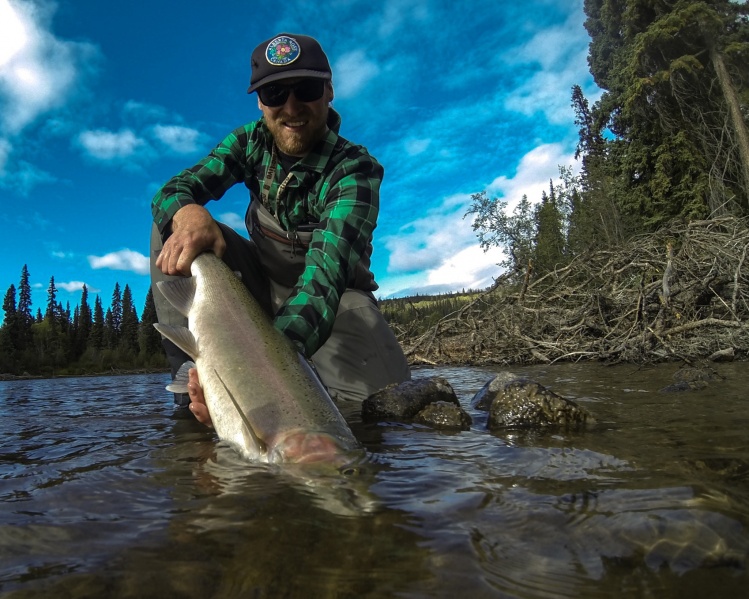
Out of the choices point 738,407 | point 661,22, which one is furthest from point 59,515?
point 661,22

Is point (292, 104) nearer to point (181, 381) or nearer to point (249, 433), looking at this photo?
point (181, 381)

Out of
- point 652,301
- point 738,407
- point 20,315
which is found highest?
point 20,315

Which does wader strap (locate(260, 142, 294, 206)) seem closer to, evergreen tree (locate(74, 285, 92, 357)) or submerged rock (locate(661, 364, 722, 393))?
submerged rock (locate(661, 364, 722, 393))

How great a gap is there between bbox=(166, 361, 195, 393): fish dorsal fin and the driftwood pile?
4.76m

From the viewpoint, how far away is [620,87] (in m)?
19.8

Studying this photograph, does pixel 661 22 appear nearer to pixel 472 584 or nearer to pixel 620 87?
pixel 620 87

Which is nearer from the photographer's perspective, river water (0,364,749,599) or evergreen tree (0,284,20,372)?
river water (0,364,749,599)

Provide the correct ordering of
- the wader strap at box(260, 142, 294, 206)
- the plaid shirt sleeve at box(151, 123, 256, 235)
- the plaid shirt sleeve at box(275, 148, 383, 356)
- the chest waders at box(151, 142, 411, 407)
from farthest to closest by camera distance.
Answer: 1. the chest waders at box(151, 142, 411, 407)
2. the wader strap at box(260, 142, 294, 206)
3. the plaid shirt sleeve at box(151, 123, 256, 235)
4. the plaid shirt sleeve at box(275, 148, 383, 356)

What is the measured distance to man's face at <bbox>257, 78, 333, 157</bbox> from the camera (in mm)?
3658

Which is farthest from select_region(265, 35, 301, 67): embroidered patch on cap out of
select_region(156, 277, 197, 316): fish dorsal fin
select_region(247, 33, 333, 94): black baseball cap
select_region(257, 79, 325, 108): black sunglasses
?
select_region(156, 277, 197, 316): fish dorsal fin

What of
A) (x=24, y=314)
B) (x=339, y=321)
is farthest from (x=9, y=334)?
(x=339, y=321)

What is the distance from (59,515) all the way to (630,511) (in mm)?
1492

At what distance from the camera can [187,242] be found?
2.89 metres

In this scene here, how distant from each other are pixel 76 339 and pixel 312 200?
231ft
